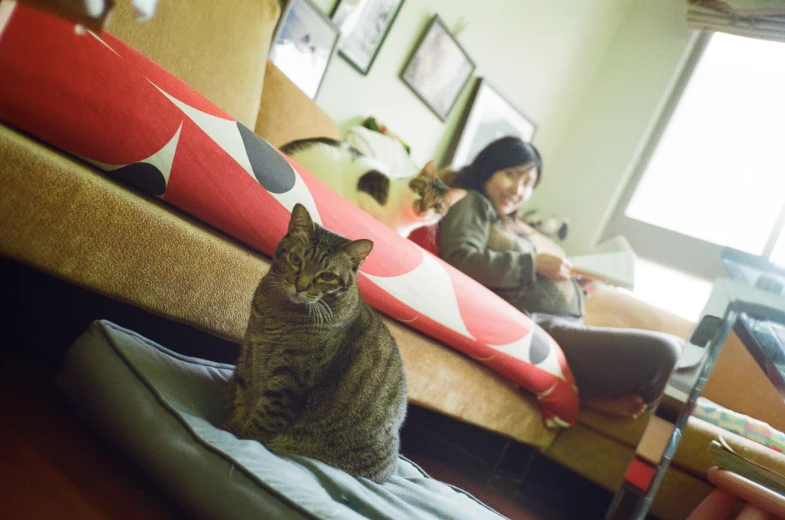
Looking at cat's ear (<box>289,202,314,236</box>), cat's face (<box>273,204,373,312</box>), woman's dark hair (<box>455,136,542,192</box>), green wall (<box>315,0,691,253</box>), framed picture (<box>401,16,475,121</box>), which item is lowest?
cat's face (<box>273,204,373,312</box>)

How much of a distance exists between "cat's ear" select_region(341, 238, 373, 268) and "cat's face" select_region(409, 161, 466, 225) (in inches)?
25.2

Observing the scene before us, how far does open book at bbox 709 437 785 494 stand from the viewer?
2.57 ft

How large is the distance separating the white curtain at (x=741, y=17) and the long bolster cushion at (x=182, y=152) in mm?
2978

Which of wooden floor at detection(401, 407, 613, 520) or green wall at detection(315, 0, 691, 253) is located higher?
green wall at detection(315, 0, 691, 253)

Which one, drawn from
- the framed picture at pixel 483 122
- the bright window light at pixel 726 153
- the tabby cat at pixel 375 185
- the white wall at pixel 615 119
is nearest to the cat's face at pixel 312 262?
the tabby cat at pixel 375 185

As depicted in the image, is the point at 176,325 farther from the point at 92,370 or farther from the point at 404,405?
the point at 404,405

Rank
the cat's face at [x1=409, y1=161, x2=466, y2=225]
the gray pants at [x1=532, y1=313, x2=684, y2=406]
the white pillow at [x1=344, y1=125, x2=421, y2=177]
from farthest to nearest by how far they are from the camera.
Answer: the white pillow at [x1=344, y1=125, x2=421, y2=177] < the cat's face at [x1=409, y1=161, x2=466, y2=225] < the gray pants at [x1=532, y1=313, x2=684, y2=406]

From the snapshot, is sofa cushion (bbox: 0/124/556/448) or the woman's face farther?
the woman's face

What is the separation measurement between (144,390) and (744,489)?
96 cm

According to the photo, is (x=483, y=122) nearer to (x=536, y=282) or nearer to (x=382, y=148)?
(x=382, y=148)

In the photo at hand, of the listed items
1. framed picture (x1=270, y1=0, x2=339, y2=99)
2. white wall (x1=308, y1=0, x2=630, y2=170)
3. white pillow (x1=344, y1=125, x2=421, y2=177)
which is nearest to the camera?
framed picture (x1=270, y1=0, x2=339, y2=99)

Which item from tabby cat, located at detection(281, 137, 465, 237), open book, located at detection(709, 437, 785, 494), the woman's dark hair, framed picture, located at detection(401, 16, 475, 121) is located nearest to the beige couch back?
tabby cat, located at detection(281, 137, 465, 237)

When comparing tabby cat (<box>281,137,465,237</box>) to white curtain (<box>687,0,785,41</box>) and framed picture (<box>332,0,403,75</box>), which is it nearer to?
framed picture (<box>332,0,403,75</box>)

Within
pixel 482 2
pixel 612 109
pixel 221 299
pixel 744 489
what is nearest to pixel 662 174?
pixel 612 109
